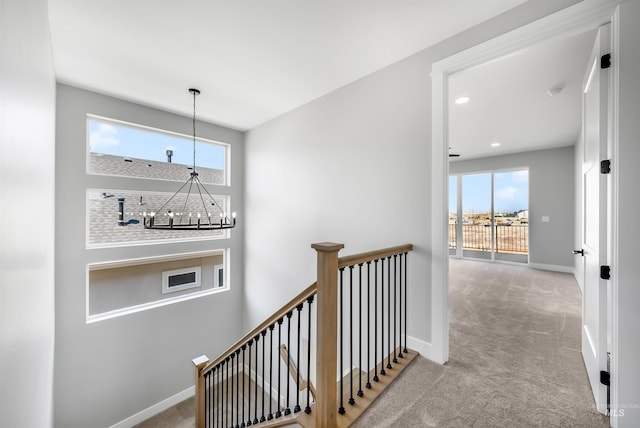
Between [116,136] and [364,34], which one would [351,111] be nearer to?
[364,34]

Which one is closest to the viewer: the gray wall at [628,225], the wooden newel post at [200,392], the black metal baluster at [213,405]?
the gray wall at [628,225]

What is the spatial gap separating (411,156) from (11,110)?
253 centimetres

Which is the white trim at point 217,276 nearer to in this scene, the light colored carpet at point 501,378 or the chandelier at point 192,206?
the chandelier at point 192,206

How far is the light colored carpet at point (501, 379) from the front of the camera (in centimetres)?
159

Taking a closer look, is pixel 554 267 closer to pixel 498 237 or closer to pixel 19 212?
pixel 498 237

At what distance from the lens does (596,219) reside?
1.68 metres

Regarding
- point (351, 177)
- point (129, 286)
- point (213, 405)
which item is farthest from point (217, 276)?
point (351, 177)

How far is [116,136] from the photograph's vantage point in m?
3.70

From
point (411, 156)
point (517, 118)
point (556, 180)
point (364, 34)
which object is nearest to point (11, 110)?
point (364, 34)

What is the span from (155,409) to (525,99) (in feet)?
21.7

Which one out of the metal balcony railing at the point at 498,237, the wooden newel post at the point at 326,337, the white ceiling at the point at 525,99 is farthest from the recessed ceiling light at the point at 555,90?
the metal balcony railing at the point at 498,237


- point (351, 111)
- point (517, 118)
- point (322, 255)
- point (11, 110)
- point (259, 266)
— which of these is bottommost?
point (259, 266)

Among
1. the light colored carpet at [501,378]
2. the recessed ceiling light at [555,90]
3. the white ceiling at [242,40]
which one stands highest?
the white ceiling at [242,40]

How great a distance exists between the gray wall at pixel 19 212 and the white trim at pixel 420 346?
97.2 inches
